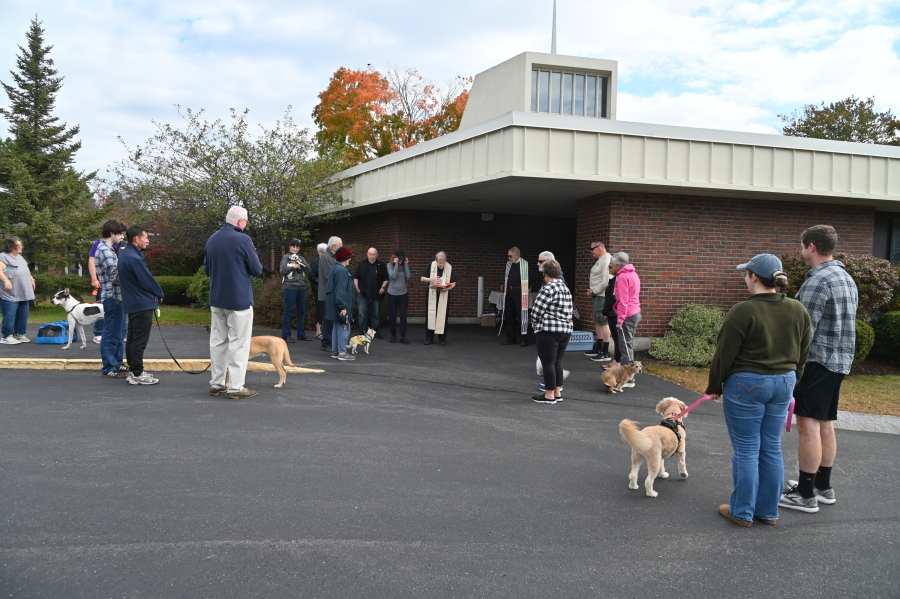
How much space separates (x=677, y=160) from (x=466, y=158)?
3.83 metres

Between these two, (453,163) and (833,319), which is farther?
(453,163)

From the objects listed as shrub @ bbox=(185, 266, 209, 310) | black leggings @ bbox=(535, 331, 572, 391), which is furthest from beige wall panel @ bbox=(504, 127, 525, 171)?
shrub @ bbox=(185, 266, 209, 310)

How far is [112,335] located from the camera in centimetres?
871

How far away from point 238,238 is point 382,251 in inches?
397

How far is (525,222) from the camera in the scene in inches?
708

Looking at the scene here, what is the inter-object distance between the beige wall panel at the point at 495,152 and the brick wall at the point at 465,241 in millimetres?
5722

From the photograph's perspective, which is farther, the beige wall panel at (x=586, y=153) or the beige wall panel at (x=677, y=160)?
the beige wall panel at (x=677, y=160)

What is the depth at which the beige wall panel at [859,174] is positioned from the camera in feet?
40.1

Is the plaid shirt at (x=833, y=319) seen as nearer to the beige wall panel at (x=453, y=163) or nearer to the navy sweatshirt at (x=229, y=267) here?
the navy sweatshirt at (x=229, y=267)

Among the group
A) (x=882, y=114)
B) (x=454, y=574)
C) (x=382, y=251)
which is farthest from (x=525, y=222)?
(x=882, y=114)

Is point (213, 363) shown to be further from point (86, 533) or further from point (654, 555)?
point (654, 555)

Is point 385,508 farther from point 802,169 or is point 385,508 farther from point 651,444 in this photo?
point 802,169

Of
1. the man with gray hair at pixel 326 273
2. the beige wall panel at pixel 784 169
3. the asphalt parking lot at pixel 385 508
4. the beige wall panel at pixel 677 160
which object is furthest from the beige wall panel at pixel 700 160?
the man with gray hair at pixel 326 273

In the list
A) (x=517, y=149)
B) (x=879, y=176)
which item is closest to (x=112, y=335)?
(x=517, y=149)
